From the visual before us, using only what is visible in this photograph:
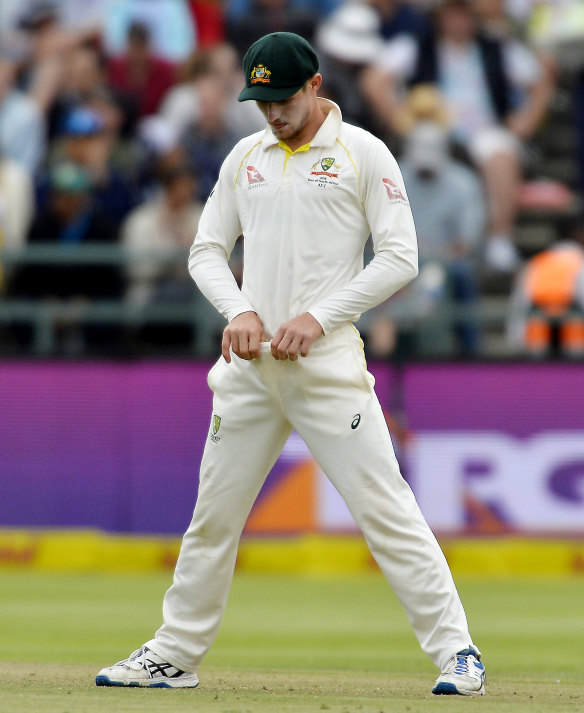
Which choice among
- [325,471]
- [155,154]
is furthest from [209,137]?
[325,471]

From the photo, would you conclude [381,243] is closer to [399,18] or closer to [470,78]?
[470,78]

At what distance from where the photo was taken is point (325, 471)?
5.47m

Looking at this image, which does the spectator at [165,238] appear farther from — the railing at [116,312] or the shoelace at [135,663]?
the shoelace at [135,663]

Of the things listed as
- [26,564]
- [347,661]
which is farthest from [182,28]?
[347,661]

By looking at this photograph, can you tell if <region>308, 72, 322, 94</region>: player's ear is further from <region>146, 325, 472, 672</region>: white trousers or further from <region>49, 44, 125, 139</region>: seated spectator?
<region>49, 44, 125, 139</region>: seated spectator

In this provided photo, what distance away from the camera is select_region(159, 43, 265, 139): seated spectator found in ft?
44.2

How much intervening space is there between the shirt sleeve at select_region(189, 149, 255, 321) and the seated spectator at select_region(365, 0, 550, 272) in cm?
842

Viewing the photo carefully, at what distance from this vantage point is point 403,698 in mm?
5336

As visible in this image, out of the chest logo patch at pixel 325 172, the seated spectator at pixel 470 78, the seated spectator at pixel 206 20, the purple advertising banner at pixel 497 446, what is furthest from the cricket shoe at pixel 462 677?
the seated spectator at pixel 206 20

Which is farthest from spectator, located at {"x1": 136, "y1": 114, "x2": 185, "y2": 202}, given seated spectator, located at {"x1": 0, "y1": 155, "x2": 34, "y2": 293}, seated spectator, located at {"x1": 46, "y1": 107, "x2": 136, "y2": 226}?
seated spectator, located at {"x1": 0, "y1": 155, "x2": 34, "y2": 293}

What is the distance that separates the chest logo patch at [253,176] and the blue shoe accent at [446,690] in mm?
1904

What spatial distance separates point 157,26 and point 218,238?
9750mm

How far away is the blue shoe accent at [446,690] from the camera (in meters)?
5.27

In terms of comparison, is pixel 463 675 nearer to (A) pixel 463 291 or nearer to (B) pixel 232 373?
(B) pixel 232 373
